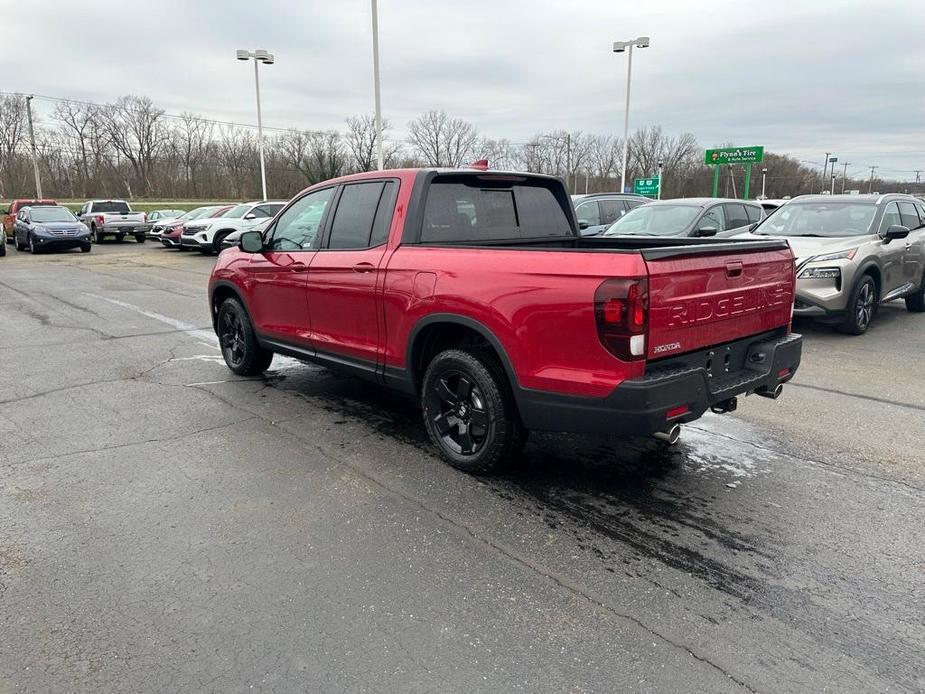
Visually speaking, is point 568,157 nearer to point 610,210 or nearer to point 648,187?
point 648,187

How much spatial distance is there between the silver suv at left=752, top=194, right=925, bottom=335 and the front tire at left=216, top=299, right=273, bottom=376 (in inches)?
260

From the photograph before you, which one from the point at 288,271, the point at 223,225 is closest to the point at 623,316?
the point at 288,271

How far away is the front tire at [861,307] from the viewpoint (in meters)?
8.15

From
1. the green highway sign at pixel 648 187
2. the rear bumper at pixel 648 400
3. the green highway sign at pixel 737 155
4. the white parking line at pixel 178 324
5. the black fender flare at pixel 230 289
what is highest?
the green highway sign at pixel 737 155

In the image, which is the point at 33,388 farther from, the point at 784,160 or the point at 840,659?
the point at 784,160

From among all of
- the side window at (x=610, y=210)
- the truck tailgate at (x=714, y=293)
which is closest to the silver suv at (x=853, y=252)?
the truck tailgate at (x=714, y=293)

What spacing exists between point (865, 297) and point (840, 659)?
24.4 ft

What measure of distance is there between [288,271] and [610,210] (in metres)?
11.6

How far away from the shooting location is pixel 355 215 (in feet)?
16.2

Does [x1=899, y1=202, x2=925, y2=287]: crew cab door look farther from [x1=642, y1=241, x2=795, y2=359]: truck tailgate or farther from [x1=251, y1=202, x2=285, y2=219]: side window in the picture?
[x1=251, y1=202, x2=285, y2=219]: side window

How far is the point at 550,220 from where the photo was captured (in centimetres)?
518

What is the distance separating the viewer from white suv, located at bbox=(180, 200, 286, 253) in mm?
21469

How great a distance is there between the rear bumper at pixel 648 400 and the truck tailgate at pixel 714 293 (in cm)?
16

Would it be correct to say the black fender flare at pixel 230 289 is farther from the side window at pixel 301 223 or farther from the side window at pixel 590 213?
the side window at pixel 590 213
